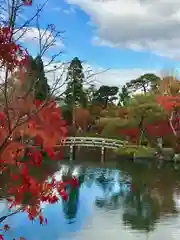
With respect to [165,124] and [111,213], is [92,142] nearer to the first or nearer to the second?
[165,124]

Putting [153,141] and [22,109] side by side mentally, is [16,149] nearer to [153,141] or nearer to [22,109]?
[22,109]

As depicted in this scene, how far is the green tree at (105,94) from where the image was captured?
34091 millimetres

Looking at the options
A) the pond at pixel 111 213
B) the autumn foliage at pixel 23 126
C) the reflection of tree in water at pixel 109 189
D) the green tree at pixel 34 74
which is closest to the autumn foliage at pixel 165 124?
the reflection of tree in water at pixel 109 189

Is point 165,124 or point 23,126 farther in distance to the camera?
point 165,124

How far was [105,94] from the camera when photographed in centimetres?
3494

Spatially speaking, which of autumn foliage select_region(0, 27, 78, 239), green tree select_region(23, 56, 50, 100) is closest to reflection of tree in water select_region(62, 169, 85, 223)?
autumn foliage select_region(0, 27, 78, 239)

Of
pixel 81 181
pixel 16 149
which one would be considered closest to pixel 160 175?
pixel 81 181

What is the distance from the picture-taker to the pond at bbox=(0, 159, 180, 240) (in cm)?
760

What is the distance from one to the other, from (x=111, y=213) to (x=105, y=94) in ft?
85.9

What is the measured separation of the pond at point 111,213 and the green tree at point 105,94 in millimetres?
19677

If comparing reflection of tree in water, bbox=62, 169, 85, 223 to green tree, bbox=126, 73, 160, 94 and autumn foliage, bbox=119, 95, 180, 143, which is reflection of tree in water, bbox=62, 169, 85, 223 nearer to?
autumn foliage, bbox=119, 95, 180, 143

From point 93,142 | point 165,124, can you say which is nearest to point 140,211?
point 93,142

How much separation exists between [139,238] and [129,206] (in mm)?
2646

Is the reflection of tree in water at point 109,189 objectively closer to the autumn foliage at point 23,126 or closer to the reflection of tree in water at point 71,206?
the reflection of tree in water at point 71,206
